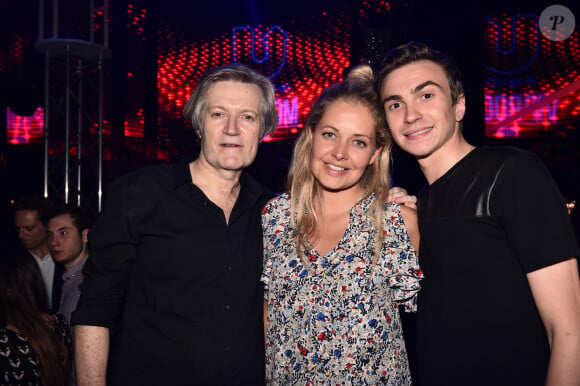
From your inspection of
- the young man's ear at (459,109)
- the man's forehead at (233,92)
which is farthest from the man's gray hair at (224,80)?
the young man's ear at (459,109)

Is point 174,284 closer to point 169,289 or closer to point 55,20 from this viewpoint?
point 169,289

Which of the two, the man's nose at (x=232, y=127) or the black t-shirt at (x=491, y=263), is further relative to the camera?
the man's nose at (x=232, y=127)

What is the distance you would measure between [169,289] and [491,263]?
1.29 meters

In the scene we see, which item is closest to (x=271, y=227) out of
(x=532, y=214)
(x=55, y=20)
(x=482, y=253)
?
(x=482, y=253)

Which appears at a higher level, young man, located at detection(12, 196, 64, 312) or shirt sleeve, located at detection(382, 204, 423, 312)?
shirt sleeve, located at detection(382, 204, 423, 312)

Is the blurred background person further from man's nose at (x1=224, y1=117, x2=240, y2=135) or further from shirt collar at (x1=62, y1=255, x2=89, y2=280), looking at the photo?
man's nose at (x1=224, y1=117, x2=240, y2=135)

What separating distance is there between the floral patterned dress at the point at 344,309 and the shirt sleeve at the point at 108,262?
0.65 metres

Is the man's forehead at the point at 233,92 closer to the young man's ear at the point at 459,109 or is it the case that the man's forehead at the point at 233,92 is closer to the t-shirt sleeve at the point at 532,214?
the young man's ear at the point at 459,109

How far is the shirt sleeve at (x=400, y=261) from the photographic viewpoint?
1964mm

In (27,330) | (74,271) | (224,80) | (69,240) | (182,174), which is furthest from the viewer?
(69,240)

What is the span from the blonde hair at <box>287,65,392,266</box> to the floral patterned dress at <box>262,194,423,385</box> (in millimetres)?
76

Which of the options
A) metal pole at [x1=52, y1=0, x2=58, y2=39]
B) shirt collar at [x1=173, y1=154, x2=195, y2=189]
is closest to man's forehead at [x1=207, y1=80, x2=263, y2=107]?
shirt collar at [x1=173, y1=154, x2=195, y2=189]

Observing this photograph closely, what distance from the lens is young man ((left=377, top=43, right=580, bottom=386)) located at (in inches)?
59.2

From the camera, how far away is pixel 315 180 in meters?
2.40
